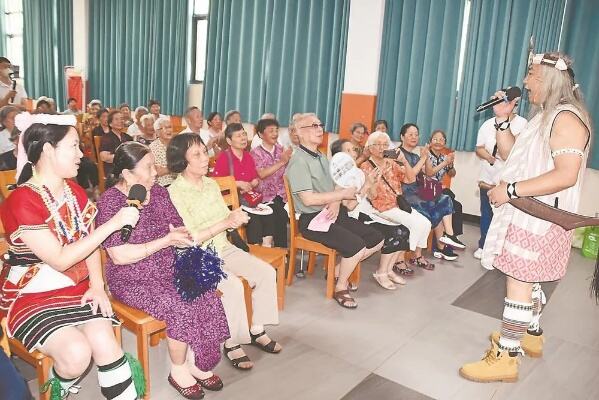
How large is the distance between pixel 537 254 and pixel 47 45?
31.8ft

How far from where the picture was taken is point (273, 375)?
2348 mm

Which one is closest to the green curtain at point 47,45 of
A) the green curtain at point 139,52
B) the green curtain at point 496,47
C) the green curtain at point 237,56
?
the green curtain at point 139,52

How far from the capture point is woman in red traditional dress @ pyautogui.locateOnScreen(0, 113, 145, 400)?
166 centimetres

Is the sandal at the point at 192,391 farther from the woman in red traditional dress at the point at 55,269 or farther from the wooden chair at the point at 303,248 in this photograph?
the wooden chair at the point at 303,248

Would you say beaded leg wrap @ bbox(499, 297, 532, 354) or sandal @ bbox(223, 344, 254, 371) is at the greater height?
beaded leg wrap @ bbox(499, 297, 532, 354)

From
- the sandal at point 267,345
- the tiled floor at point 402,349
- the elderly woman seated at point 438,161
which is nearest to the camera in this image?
the tiled floor at point 402,349

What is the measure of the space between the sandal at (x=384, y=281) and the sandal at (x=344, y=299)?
0.37m

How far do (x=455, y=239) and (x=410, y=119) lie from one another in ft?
5.82

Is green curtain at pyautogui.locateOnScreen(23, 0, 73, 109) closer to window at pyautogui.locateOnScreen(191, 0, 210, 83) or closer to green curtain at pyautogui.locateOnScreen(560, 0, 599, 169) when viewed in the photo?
window at pyautogui.locateOnScreen(191, 0, 210, 83)

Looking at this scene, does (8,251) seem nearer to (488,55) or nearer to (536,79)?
(536,79)

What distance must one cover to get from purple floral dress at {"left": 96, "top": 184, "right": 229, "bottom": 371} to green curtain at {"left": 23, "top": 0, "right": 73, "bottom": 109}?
8.42 metres

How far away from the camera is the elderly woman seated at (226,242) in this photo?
7.64 feet

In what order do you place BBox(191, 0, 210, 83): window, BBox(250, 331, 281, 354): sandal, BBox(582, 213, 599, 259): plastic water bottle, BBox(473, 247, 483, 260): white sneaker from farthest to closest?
BBox(191, 0, 210, 83): window
BBox(582, 213, 599, 259): plastic water bottle
BBox(473, 247, 483, 260): white sneaker
BBox(250, 331, 281, 354): sandal

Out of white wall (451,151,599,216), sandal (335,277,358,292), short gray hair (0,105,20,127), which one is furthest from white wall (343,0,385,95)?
short gray hair (0,105,20,127)
